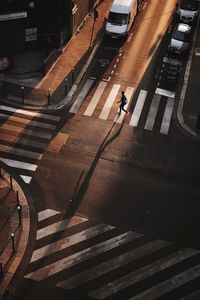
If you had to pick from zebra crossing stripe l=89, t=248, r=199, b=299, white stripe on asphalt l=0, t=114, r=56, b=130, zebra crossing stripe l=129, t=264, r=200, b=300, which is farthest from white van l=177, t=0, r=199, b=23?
zebra crossing stripe l=129, t=264, r=200, b=300

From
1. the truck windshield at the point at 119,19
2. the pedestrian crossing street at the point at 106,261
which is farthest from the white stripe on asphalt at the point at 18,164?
the truck windshield at the point at 119,19

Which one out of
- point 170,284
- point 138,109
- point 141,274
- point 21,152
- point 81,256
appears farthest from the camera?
point 138,109

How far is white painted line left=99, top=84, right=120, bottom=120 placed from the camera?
99.6 feet

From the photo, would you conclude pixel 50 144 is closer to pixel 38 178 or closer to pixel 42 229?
pixel 38 178

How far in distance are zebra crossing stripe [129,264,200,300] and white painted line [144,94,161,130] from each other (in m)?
11.8

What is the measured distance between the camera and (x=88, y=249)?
69.4 ft

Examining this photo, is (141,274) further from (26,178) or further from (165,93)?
(165,93)

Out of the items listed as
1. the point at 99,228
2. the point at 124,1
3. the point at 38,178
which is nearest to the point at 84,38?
the point at 124,1

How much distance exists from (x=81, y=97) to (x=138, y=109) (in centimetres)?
447

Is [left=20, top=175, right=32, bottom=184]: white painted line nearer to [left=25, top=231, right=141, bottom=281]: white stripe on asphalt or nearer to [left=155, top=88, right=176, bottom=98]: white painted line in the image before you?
[left=25, top=231, right=141, bottom=281]: white stripe on asphalt

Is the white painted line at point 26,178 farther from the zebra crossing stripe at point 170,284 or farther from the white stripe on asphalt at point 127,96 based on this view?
the zebra crossing stripe at point 170,284

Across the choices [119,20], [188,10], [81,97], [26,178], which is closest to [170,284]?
[26,178]

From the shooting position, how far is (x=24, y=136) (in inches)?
1089

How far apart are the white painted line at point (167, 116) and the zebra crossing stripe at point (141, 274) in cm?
1033
